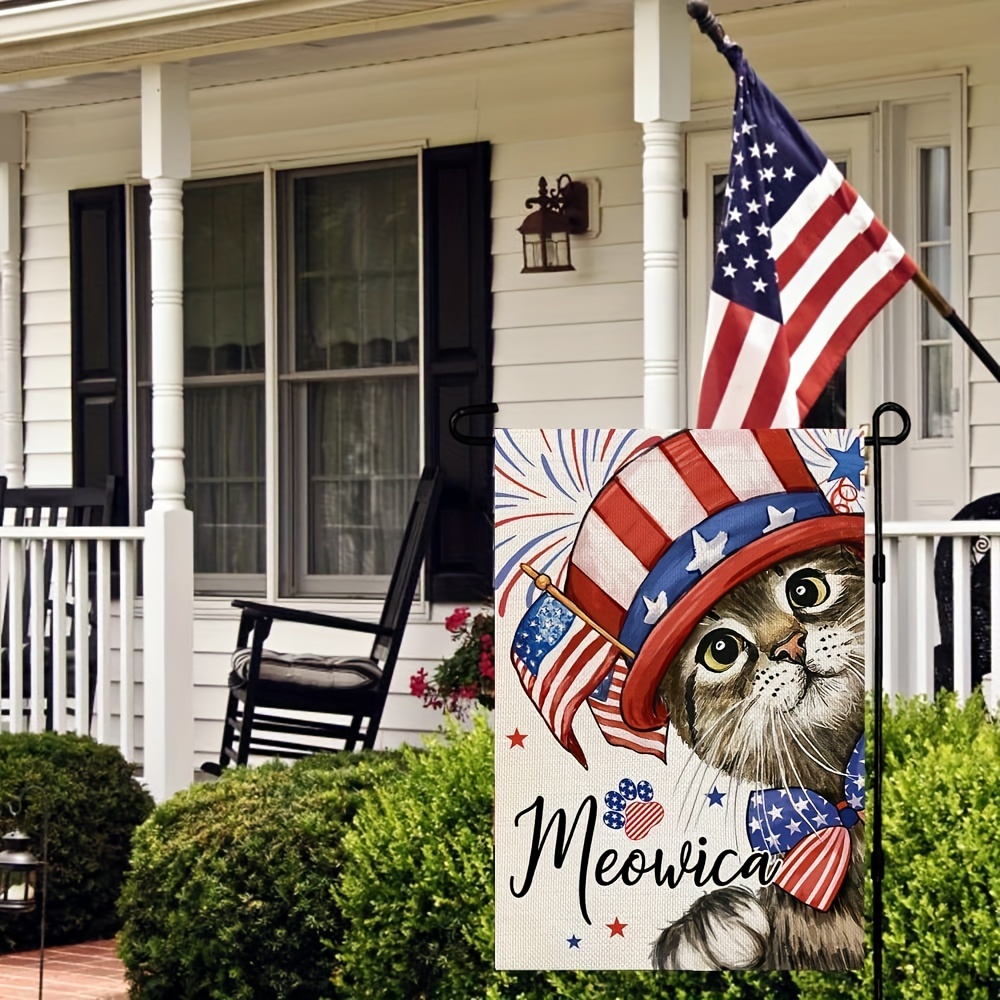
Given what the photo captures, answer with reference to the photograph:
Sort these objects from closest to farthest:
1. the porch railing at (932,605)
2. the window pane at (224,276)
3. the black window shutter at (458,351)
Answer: the porch railing at (932,605) → the black window shutter at (458,351) → the window pane at (224,276)

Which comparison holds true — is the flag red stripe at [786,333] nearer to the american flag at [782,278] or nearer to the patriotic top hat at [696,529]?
the american flag at [782,278]

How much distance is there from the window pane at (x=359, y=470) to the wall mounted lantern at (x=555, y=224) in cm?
86

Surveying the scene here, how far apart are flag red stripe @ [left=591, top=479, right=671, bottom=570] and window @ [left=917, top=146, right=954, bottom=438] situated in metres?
3.66

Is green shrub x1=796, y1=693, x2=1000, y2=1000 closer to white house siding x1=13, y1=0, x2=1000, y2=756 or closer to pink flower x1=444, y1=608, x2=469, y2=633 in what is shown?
white house siding x1=13, y1=0, x2=1000, y2=756

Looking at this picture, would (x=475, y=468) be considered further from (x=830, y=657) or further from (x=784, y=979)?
(x=830, y=657)

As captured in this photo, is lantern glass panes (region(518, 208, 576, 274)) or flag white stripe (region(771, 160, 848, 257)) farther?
lantern glass panes (region(518, 208, 576, 274))

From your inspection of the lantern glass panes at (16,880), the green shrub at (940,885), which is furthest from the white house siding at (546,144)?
the lantern glass panes at (16,880)

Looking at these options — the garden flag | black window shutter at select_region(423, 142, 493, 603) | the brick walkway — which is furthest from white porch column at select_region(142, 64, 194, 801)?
the garden flag

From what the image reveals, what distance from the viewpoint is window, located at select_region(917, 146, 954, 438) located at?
21.5 feet

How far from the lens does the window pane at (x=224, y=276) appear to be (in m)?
8.13

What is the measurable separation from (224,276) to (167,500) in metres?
1.84

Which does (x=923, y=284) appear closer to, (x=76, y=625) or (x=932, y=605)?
(x=932, y=605)

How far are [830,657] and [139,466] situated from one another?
226 inches

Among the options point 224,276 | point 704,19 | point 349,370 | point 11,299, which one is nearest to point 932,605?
point 704,19
